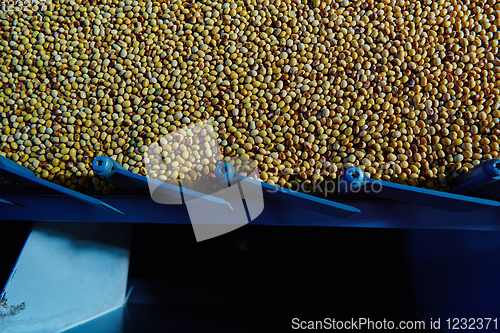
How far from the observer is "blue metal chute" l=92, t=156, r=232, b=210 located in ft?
3.23

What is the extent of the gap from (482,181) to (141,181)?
95 cm

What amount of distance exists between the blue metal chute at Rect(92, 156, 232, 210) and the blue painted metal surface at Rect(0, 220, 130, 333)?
1.34ft

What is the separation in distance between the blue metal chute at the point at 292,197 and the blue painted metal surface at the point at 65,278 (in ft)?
2.32

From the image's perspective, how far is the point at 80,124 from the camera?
50.9 inches

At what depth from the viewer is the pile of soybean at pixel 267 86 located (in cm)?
118

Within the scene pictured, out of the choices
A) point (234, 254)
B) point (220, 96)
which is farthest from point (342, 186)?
point (234, 254)

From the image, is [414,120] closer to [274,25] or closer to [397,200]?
[397,200]

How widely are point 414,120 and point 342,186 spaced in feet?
1.35

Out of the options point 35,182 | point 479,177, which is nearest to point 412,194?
point 479,177

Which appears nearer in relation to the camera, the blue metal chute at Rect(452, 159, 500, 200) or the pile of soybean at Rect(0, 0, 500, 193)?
the blue metal chute at Rect(452, 159, 500, 200)

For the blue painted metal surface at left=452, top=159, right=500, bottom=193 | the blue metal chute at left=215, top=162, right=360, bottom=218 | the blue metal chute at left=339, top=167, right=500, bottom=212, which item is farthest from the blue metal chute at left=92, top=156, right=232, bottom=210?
the blue painted metal surface at left=452, top=159, right=500, bottom=193

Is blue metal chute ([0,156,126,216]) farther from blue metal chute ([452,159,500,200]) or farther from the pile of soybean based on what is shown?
blue metal chute ([452,159,500,200])

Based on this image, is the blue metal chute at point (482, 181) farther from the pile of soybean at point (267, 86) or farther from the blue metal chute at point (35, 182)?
the blue metal chute at point (35, 182)

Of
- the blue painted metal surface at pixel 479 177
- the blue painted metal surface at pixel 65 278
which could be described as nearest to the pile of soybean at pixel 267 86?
the blue painted metal surface at pixel 479 177
